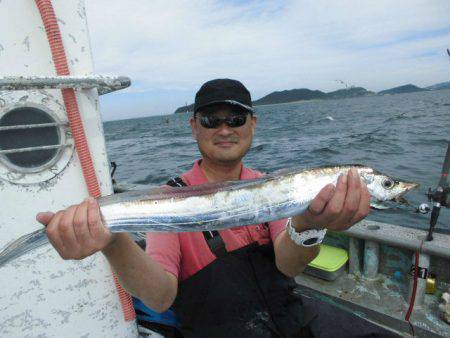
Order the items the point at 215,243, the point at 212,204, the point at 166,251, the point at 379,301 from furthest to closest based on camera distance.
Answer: the point at 379,301 → the point at 215,243 → the point at 166,251 → the point at 212,204

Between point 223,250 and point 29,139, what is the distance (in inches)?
72.4

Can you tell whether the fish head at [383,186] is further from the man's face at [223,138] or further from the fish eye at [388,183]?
the man's face at [223,138]

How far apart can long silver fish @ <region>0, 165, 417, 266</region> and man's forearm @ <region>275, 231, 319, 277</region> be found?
0.52 meters

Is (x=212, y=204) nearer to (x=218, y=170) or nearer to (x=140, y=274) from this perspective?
(x=140, y=274)

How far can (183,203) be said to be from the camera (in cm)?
202

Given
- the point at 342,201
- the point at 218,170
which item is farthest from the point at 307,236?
the point at 218,170

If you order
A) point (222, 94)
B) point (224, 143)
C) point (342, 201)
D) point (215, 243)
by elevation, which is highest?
point (222, 94)

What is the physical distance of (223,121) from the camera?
2.91m

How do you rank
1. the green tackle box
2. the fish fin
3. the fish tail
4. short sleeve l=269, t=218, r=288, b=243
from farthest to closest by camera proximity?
1. the green tackle box
2. short sleeve l=269, t=218, r=288, b=243
3. the fish fin
4. the fish tail

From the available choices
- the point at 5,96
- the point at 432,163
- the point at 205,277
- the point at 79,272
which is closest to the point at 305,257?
the point at 205,277

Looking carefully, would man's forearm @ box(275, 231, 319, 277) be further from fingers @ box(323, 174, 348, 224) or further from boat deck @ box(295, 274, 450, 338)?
boat deck @ box(295, 274, 450, 338)

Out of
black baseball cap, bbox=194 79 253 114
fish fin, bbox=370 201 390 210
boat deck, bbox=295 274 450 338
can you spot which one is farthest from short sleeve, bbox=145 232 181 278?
boat deck, bbox=295 274 450 338

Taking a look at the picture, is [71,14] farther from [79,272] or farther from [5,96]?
Result: [79,272]

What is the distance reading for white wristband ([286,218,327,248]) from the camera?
239 cm
